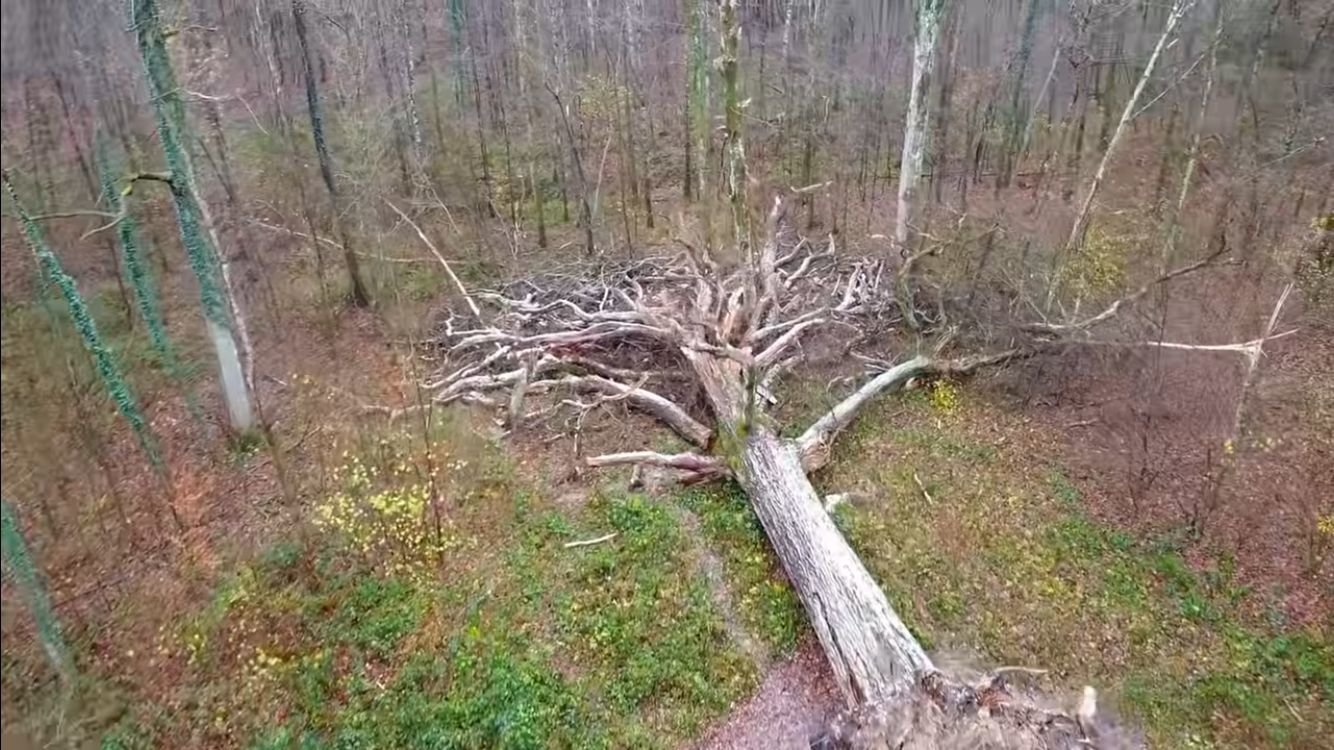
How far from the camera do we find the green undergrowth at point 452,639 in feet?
22.8

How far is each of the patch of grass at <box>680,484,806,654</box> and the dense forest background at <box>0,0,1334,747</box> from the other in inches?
1.9

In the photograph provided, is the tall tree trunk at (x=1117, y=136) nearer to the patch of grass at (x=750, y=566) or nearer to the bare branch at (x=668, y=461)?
the bare branch at (x=668, y=461)

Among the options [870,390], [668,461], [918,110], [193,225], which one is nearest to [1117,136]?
[918,110]

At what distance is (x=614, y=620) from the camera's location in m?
7.98

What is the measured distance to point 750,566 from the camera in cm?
876

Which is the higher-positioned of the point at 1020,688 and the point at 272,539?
the point at 272,539

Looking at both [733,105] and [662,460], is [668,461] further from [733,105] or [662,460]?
[733,105]

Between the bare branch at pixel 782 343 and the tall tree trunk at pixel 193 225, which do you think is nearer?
the tall tree trunk at pixel 193 225

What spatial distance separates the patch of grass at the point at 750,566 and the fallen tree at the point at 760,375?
0.67 feet

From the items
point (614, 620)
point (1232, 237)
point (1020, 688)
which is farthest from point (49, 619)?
point (1232, 237)

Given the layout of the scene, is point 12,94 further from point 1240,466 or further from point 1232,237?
point 1232,237

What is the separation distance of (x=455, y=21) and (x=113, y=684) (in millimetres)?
19881

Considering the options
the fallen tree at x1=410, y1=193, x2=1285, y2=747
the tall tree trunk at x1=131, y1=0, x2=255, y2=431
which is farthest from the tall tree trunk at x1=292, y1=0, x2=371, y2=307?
the tall tree trunk at x1=131, y1=0, x2=255, y2=431

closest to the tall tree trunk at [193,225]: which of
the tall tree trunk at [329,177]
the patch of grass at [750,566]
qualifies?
the tall tree trunk at [329,177]
